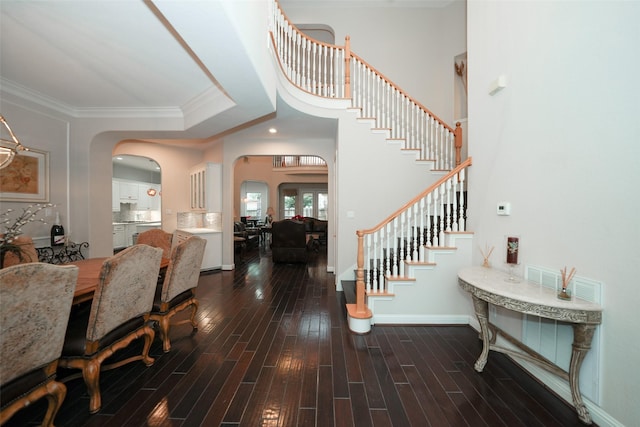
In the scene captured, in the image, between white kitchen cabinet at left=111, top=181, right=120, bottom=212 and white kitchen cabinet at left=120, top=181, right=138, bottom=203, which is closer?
white kitchen cabinet at left=111, top=181, right=120, bottom=212

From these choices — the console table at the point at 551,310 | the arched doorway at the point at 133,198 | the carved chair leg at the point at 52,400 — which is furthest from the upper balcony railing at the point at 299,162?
the carved chair leg at the point at 52,400

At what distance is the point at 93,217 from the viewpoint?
413 cm

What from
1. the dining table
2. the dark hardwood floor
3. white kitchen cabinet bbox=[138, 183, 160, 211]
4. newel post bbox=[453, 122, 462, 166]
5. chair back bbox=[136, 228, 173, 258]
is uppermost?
newel post bbox=[453, 122, 462, 166]

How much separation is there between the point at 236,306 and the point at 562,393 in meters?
3.46

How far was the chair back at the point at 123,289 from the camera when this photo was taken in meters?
1.68

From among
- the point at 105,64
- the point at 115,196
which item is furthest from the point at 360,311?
the point at 115,196

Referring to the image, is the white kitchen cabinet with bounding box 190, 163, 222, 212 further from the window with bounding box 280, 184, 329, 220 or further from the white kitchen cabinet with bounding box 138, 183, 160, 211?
the window with bounding box 280, 184, 329, 220

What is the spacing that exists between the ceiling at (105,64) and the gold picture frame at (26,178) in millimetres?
806

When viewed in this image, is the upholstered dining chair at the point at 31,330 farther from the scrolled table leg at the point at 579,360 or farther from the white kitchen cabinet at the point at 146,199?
the white kitchen cabinet at the point at 146,199

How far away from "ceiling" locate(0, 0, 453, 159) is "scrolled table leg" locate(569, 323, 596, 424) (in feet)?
12.0

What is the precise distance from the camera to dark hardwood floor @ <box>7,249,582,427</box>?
1631mm

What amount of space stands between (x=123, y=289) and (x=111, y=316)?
0.19 metres

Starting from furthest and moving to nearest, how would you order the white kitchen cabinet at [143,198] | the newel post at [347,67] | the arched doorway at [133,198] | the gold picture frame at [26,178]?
the white kitchen cabinet at [143,198] < the arched doorway at [133,198] < the newel post at [347,67] < the gold picture frame at [26,178]

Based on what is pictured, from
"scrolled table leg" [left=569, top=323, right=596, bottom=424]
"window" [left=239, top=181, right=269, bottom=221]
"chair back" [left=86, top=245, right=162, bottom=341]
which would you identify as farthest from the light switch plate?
"window" [left=239, top=181, right=269, bottom=221]
